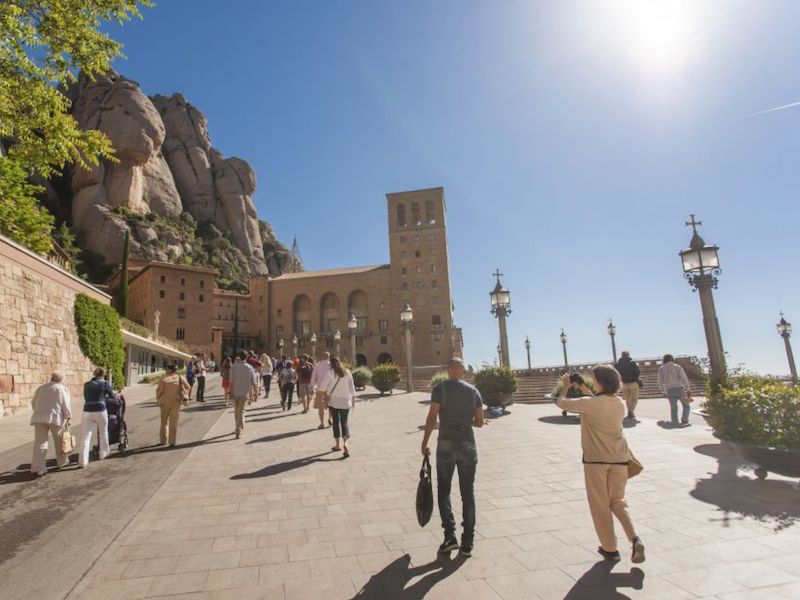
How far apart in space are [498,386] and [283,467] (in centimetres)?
780

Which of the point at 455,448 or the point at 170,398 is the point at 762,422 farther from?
the point at 170,398

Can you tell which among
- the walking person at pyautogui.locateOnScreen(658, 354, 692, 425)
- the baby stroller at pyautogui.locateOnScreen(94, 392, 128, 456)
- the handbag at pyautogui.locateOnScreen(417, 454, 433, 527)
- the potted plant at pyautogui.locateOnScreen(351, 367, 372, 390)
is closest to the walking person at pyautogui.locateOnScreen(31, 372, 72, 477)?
the baby stroller at pyautogui.locateOnScreen(94, 392, 128, 456)

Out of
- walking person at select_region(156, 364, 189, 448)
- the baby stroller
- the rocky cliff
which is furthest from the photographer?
the rocky cliff

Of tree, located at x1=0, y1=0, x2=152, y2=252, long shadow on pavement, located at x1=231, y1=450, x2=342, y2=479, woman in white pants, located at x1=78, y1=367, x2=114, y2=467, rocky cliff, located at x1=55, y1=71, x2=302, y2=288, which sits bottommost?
long shadow on pavement, located at x1=231, y1=450, x2=342, y2=479

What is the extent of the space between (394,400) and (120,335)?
51.7ft

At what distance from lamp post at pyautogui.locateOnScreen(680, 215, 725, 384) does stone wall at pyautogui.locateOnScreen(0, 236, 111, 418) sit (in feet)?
57.1

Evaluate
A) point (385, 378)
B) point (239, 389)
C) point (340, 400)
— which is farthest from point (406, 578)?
point (385, 378)

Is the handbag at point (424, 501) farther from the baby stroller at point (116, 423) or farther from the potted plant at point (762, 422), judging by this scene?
the baby stroller at point (116, 423)

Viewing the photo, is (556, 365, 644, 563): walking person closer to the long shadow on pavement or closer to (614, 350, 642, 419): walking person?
the long shadow on pavement

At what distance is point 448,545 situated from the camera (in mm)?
3486

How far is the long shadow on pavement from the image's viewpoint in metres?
6.17

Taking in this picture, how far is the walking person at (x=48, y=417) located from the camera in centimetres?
643

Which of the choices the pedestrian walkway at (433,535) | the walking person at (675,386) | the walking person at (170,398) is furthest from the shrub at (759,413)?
the walking person at (170,398)

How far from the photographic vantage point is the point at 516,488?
213 inches
